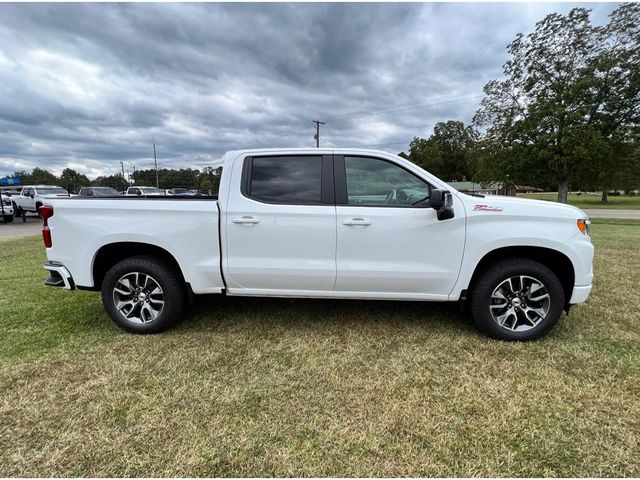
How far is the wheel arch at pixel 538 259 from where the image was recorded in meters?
3.28

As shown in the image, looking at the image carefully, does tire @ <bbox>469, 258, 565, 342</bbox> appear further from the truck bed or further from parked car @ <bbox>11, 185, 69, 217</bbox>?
parked car @ <bbox>11, 185, 69, 217</bbox>

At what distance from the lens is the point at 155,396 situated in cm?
253

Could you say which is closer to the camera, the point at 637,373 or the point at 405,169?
the point at 637,373

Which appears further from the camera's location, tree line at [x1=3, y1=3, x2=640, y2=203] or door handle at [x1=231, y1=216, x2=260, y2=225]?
tree line at [x1=3, y1=3, x2=640, y2=203]

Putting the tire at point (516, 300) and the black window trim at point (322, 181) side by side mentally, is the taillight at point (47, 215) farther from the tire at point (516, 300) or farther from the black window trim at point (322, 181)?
the tire at point (516, 300)

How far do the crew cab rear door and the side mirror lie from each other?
892mm

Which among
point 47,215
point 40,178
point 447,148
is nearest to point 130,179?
point 40,178

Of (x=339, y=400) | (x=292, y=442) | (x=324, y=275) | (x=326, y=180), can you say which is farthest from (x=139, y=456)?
(x=326, y=180)

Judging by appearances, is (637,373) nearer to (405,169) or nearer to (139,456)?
(405,169)

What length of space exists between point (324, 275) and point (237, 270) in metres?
0.85

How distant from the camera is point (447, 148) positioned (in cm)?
7331

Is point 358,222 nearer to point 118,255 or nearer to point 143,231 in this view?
point 143,231

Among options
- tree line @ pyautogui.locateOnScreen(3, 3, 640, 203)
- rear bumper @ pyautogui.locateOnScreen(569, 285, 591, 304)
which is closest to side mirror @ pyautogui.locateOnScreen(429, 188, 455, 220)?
rear bumper @ pyautogui.locateOnScreen(569, 285, 591, 304)

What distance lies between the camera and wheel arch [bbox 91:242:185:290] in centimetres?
352
